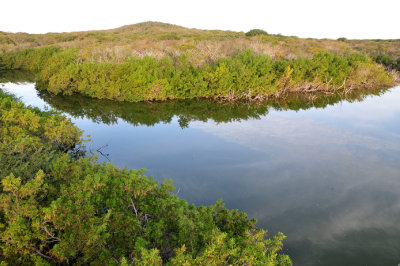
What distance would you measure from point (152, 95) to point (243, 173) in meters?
17.1

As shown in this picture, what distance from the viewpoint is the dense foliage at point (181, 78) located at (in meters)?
28.9

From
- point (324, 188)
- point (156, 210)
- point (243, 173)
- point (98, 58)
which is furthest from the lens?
point (98, 58)

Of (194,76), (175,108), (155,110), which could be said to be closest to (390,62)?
(194,76)

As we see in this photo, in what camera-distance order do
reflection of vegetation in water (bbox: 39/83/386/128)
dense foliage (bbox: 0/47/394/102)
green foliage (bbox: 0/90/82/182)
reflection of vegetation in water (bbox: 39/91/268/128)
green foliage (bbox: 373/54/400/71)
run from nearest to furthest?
green foliage (bbox: 0/90/82/182) < reflection of vegetation in water (bbox: 39/91/268/128) < reflection of vegetation in water (bbox: 39/83/386/128) < dense foliage (bbox: 0/47/394/102) < green foliage (bbox: 373/54/400/71)

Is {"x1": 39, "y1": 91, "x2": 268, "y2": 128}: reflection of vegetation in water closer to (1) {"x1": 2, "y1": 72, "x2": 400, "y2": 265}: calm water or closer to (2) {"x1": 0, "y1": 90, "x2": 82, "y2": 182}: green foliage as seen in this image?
(1) {"x1": 2, "y1": 72, "x2": 400, "y2": 265}: calm water

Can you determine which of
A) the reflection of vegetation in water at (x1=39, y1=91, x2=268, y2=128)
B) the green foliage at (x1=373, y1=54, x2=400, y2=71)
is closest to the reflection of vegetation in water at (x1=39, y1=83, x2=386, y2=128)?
the reflection of vegetation in water at (x1=39, y1=91, x2=268, y2=128)

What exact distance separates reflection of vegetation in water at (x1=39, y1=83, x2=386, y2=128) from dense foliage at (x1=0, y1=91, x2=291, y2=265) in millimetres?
14420

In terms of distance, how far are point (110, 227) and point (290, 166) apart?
11511 millimetres

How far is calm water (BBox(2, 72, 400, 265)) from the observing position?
33.6 feet

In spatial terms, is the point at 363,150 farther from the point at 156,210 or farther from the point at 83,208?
the point at 83,208

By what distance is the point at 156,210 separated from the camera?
24.7ft

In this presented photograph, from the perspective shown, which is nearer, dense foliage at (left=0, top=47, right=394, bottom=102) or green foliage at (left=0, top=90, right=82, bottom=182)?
green foliage at (left=0, top=90, right=82, bottom=182)

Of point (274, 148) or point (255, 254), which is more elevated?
point (255, 254)

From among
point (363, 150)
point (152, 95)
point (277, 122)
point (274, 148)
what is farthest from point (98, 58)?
point (363, 150)
